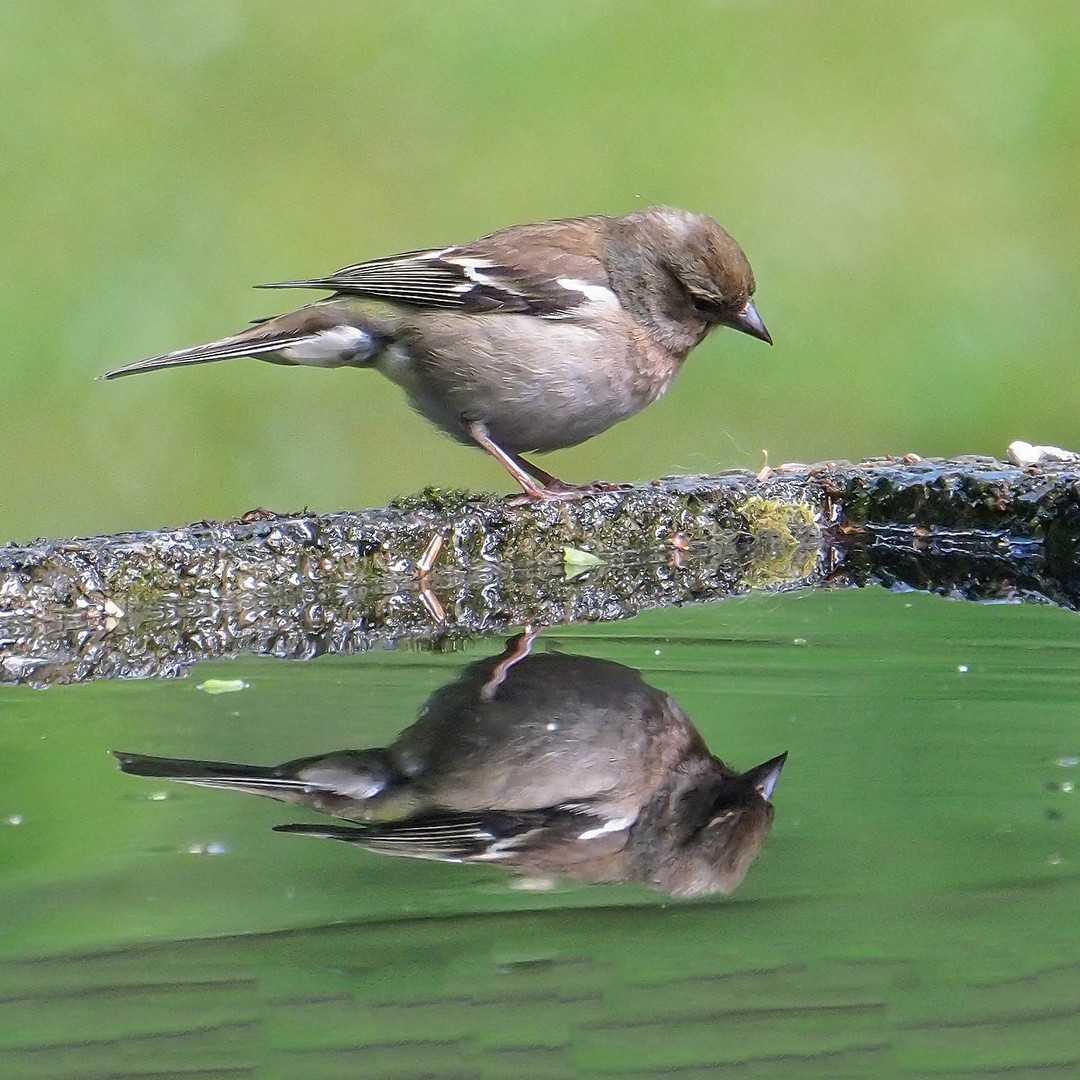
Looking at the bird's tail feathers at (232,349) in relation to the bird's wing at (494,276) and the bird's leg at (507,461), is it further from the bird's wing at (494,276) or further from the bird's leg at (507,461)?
the bird's leg at (507,461)

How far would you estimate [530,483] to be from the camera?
462 centimetres

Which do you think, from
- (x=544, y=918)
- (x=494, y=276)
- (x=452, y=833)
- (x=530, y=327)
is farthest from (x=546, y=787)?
(x=494, y=276)

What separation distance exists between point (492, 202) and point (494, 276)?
4.50 m

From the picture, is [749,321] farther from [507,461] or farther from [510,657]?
[510,657]

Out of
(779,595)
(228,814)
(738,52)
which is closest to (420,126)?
(738,52)

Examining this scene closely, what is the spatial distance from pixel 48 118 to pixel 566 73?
3057 millimetres

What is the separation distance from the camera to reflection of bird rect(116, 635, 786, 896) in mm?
2490

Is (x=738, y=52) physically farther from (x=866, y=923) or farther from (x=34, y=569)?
(x=866, y=923)

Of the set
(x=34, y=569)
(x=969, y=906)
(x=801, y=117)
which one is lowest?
(x=969, y=906)

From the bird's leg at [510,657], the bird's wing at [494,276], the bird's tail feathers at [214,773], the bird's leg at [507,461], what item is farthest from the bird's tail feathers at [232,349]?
the bird's tail feathers at [214,773]

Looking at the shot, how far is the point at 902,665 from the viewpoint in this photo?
3529 mm

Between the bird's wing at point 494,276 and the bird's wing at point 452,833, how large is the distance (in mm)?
2459

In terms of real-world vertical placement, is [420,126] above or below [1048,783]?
above

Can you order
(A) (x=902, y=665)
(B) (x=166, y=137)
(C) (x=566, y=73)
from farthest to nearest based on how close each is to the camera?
(C) (x=566, y=73) → (B) (x=166, y=137) → (A) (x=902, y=665)
